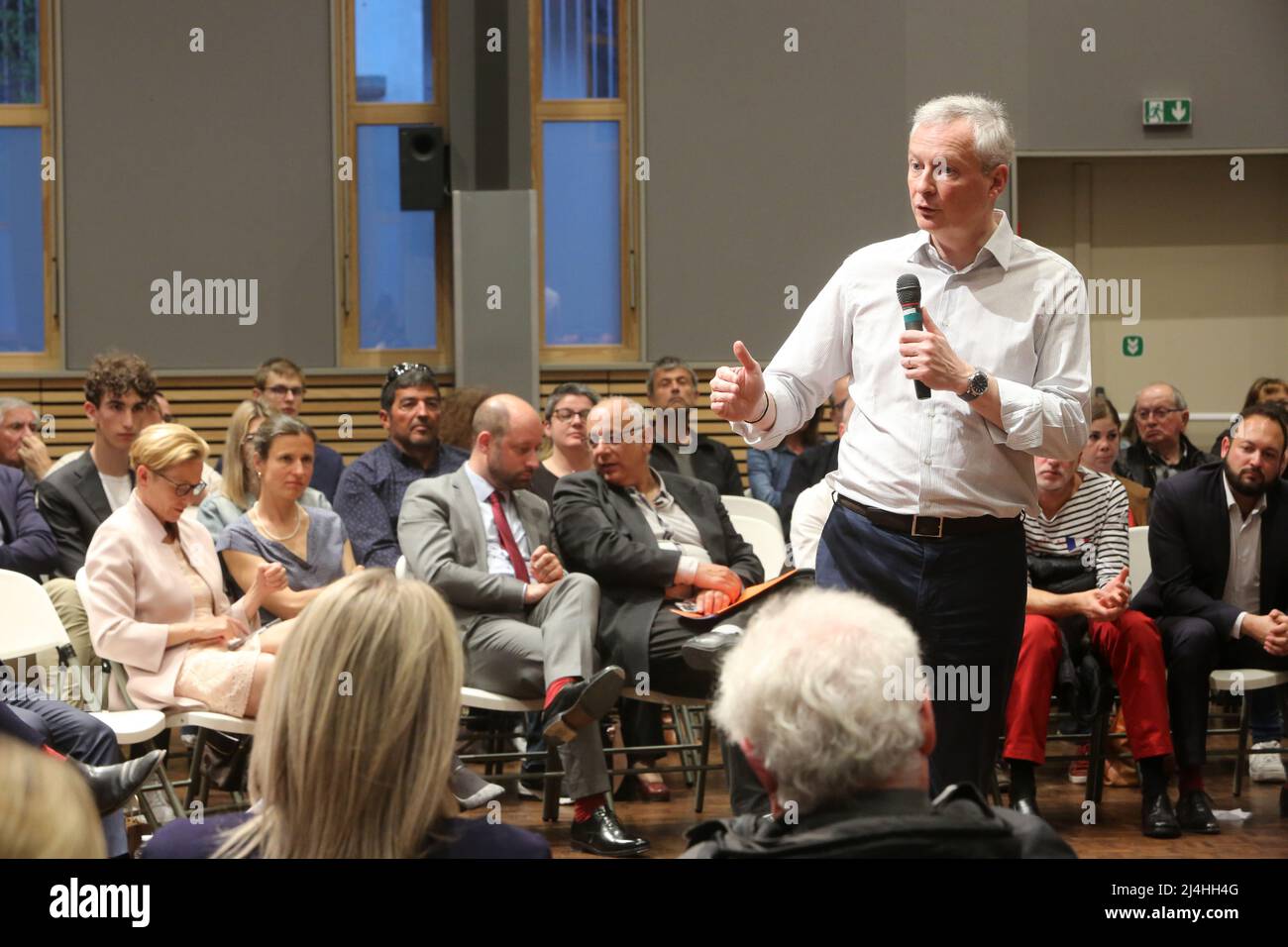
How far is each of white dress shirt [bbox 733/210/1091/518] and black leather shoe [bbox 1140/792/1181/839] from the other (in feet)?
6.51

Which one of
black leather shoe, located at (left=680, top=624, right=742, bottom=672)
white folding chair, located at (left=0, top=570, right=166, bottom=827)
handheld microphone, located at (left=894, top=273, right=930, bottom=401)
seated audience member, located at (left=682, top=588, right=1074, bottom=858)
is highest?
handheld microphone, located at (left=894, top=273, right=930, bottom=401)

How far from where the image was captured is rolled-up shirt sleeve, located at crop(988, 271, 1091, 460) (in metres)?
2.38

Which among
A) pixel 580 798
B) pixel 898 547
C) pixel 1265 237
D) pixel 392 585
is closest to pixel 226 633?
pixel 580 798

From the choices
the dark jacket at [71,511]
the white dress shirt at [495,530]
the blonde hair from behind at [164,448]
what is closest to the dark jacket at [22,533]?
the dark jacket at [71,511]

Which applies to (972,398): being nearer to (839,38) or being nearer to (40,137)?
(839,38)

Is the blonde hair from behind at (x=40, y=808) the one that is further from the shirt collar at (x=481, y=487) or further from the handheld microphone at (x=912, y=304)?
the shirt collar at (x=481, y=487)

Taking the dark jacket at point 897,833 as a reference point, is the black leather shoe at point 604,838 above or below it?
below

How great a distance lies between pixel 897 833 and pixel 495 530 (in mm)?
3342

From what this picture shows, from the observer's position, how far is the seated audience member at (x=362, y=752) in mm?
1520

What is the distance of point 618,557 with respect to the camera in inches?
175

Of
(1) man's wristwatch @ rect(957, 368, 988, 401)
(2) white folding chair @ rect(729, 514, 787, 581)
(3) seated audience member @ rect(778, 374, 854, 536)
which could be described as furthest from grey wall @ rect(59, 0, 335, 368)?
(1) man's wristwatch @ rect(957, 368, 988, 401)

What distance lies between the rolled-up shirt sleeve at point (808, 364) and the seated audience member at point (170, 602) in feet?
5.80

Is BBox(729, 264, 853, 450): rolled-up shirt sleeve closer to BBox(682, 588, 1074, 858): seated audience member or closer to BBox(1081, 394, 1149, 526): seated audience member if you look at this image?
BBox(682, 588, 1074, 858): seated audience member

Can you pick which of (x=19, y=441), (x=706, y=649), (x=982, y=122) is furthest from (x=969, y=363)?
(x=19, y=441)
